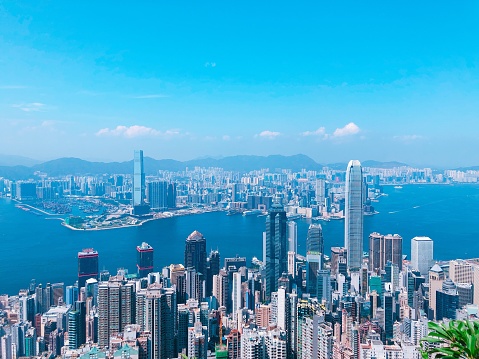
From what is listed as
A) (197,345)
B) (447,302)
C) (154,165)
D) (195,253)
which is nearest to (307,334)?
(197,345)

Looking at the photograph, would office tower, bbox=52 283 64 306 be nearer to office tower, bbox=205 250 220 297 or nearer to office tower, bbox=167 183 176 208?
office tower, bbox=205 250 220 297

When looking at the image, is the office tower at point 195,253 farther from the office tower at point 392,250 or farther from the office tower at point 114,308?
the office tower at point 392,250

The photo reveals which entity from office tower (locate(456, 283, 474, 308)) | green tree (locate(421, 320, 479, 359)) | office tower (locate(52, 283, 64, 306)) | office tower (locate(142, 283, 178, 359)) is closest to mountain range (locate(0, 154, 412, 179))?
office tower (locate(456, 283, 474, 308))

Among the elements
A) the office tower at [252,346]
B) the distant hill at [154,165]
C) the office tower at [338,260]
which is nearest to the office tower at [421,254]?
the office tower at [338,260]

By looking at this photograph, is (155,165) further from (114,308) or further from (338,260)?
(114,308)

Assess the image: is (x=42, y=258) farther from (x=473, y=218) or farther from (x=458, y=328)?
(x=473, y=218)
